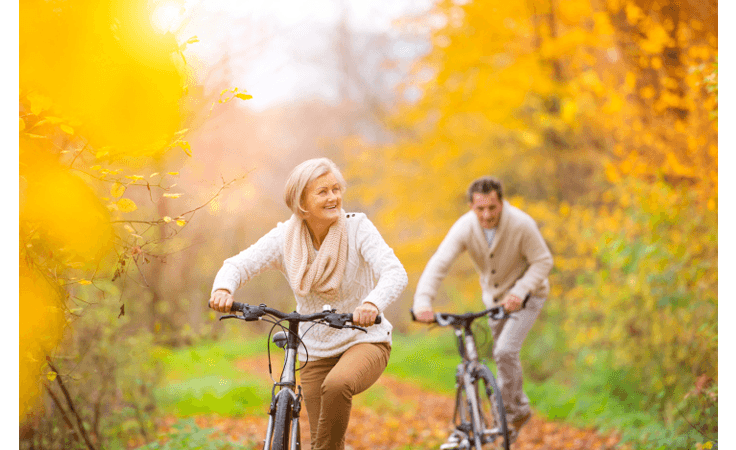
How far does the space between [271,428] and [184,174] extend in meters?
9.62

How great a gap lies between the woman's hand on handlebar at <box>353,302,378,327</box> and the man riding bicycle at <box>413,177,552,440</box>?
189cm

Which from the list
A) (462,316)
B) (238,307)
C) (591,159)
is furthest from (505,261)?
(591,159)

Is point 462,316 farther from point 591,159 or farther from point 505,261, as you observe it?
point 591,159

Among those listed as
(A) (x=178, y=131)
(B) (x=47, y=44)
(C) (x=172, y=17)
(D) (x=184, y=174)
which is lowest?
(A) (x=178, y=131)

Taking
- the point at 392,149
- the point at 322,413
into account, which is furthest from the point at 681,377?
the point at 392,149

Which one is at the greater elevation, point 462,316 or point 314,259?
point 314,259

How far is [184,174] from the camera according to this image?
11688 mm

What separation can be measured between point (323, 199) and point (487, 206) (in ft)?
6.47

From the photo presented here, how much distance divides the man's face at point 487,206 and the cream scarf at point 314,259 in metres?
1.79

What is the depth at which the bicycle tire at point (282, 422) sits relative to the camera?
2.68 metres

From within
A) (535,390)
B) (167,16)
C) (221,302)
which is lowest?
(535,390)

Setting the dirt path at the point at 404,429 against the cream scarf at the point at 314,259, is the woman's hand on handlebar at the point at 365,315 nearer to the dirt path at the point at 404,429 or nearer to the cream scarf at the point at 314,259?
the cream scarf at the point at 314,259

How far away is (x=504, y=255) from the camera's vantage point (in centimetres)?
500
